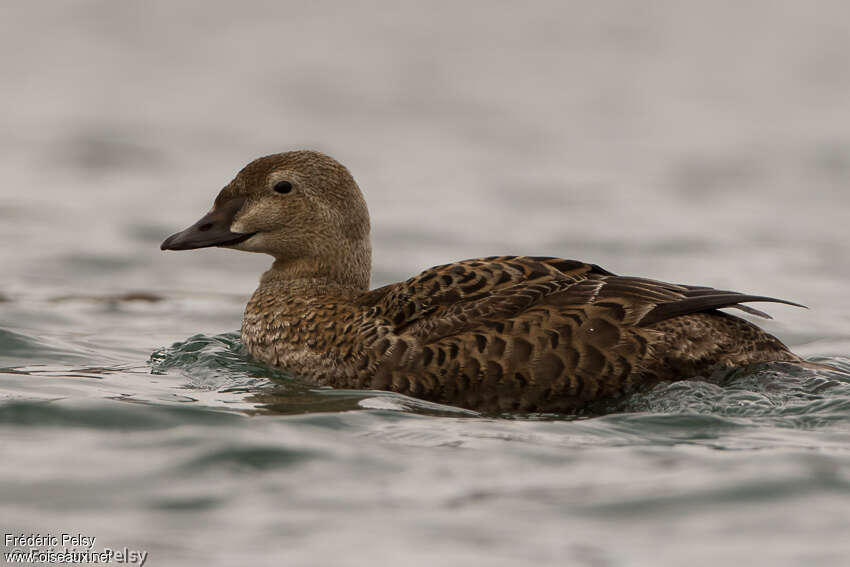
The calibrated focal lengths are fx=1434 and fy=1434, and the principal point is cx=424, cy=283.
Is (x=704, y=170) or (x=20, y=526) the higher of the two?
(x=704, y=170)

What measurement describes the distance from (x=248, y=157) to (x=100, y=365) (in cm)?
877

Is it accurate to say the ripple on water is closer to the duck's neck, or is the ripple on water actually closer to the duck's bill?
the duck's neck

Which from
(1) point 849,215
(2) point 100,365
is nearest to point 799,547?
(2) point 100,365

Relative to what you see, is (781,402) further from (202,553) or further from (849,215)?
(849,215)

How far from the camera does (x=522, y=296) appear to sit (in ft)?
25.6

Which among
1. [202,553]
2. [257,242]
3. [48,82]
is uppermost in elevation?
[48,82]

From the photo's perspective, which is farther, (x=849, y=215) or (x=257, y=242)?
(x=849, y=215)

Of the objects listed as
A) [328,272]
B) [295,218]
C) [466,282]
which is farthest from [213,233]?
[466,282]

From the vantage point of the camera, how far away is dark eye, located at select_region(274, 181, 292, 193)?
8.84 metres

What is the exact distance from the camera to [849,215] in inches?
626

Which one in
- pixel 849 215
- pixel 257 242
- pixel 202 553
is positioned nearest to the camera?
pixel 202 553

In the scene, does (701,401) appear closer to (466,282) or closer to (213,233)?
(466,282)

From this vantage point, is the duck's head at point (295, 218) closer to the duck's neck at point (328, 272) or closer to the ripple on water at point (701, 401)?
the duck's neck at point (328, 272)

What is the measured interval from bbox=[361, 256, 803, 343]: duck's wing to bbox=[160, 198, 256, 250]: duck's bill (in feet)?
3.98
